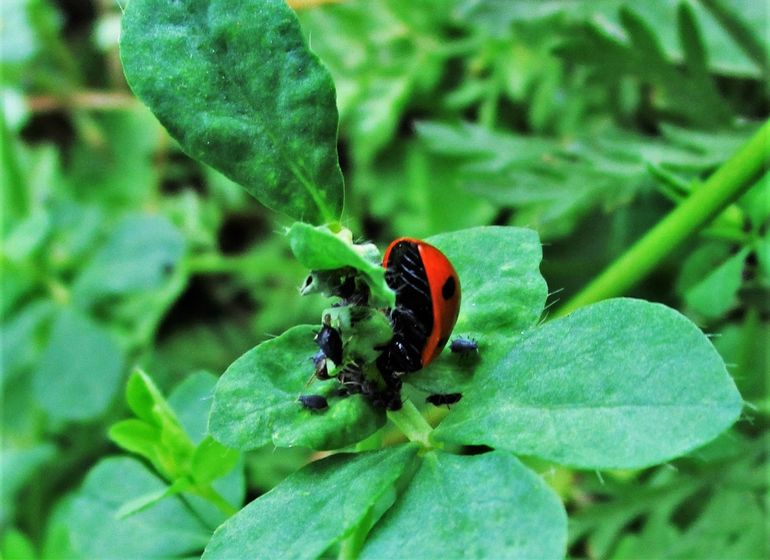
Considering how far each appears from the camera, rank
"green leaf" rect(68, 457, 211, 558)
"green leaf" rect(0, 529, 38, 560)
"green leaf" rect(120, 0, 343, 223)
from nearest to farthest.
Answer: "green leaf" rect(120, 0, 343, 223)
"green leaf" rect(68, 457, 211, 558)
"green leaf" rect(0, 529, 38, 560)

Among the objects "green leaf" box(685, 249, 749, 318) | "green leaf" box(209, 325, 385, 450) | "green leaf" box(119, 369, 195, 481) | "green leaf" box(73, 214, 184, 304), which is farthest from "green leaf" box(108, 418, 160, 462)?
"green leaf" box(73, 214, 184, 304)

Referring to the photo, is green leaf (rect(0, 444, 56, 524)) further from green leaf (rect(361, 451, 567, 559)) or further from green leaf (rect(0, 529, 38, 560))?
green leaf (rect(361, 451, 567, 559))

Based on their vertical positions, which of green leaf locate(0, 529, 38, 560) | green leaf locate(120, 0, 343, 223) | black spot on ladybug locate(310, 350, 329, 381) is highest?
green leaf locate(120, 0, 343, 223)

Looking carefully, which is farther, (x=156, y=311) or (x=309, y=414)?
(x=156, y=311)

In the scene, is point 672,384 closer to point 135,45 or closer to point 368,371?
point 368,371

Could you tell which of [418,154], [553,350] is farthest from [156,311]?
[553,350]

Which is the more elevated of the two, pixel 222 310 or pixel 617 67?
pixel 617 67
